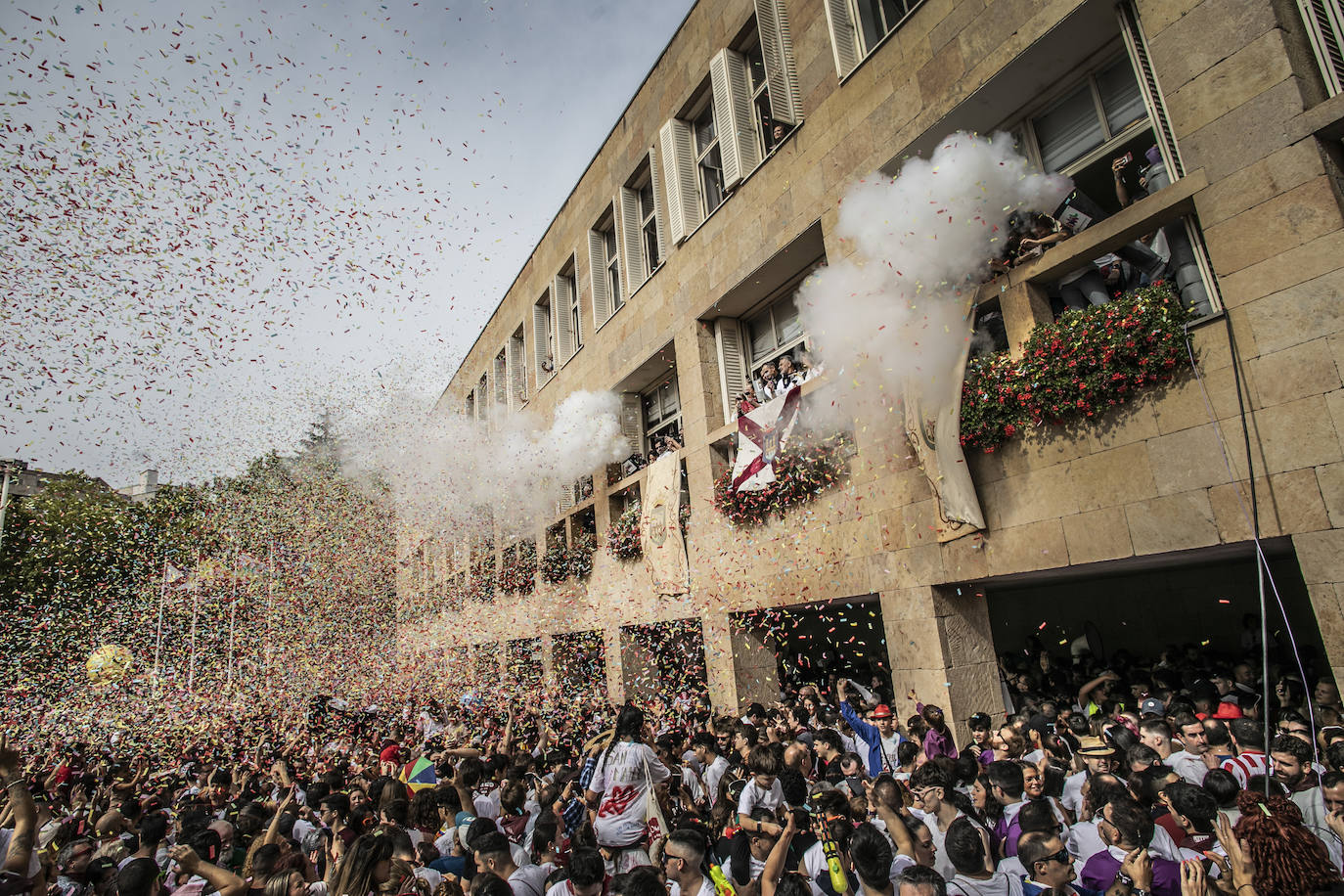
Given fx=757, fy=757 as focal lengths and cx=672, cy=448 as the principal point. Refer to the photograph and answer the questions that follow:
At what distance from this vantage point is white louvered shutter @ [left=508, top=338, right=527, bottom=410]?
66.7ft

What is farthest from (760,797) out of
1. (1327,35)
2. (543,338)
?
(543,338)

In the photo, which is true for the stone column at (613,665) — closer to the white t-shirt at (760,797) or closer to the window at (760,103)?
the window at (760,103)

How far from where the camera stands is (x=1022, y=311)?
23.1 feet

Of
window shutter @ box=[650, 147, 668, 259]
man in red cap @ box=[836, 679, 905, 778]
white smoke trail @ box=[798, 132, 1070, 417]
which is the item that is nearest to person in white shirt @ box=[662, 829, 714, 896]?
man in red cap @ box=[836, 679, 905, 778]

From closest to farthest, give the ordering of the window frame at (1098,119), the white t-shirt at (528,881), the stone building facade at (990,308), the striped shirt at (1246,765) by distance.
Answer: the white t-shirt at (528,881), the striped shirt at (1246,765), the stone building facade at (990,308), the window frame at (1098,119)

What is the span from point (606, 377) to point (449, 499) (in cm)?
751

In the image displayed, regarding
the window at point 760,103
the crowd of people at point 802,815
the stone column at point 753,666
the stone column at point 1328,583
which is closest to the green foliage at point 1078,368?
the stone column at point 1328,583

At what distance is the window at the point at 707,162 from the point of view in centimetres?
1229

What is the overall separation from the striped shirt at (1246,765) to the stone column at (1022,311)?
3.65m

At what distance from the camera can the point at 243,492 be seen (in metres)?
30.9

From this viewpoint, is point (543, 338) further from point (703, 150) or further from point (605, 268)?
point (703, 150)

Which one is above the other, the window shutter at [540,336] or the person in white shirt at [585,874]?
the window shutter at [540,336]

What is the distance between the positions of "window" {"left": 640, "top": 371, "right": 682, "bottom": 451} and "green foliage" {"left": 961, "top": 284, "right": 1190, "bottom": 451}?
6951mm

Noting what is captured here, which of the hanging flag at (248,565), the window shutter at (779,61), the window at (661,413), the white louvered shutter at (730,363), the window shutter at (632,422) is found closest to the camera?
the window shutter at (779,61)
